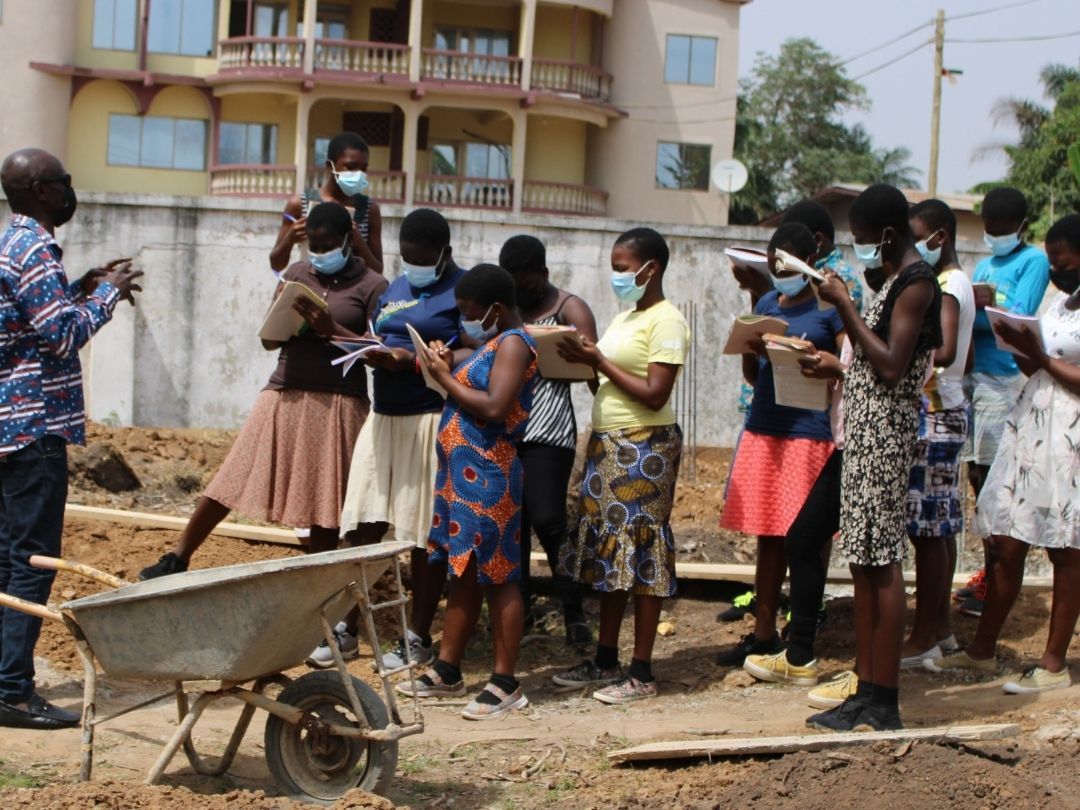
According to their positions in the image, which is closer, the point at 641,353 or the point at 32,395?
the point at 32,395

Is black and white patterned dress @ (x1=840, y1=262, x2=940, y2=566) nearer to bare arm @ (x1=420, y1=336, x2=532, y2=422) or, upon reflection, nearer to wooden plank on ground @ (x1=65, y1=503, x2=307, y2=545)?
bare arm @ (x1=420, y1=336, x2=532, y2=422)

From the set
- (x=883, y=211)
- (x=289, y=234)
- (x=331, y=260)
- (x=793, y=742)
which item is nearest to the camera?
(x=793, y=742)

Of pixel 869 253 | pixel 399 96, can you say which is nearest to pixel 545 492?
pixel 869 253

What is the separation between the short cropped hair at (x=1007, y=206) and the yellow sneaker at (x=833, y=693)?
2645mm

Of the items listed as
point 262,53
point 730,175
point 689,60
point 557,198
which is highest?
point 689,60

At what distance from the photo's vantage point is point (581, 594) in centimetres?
766

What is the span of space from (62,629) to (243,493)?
1.14 m

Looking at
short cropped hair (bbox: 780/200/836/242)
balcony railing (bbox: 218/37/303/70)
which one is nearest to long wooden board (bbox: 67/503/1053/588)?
short cropped hair (bbox: 780/200/836/242)

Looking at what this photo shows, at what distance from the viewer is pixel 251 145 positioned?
33.3 m

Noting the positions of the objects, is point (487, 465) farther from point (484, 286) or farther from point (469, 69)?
point (469, 69)

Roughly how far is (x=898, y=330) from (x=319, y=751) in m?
2.64

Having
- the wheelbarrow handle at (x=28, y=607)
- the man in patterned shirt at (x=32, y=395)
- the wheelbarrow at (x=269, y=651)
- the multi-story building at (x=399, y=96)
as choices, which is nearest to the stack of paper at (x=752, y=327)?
the wheelbarrow at (x=269, y=651)

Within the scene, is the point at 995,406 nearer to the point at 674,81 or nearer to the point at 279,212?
the point at 279,212

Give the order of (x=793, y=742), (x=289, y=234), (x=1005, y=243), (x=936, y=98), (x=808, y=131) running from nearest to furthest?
(x=793, y=742) < (x=289, y=234) < (x=1005, y=243) < (x=936, y=98) < (x=808, y=131)
